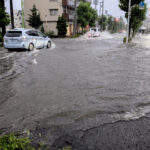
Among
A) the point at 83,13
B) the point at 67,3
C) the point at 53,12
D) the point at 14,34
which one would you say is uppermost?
the point at 67,3

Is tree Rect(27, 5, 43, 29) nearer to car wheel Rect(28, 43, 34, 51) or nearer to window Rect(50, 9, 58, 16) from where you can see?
window Rect(50, 9, 58, 16)

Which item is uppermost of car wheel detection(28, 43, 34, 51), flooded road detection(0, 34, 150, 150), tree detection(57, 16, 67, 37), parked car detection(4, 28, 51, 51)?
tree detection(57, 16, 67, 37)

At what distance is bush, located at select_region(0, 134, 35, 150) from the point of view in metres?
2.66

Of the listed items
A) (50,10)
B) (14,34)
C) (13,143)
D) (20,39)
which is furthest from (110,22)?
(13,143)

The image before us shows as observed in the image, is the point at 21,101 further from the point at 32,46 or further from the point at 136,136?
the point at 32,46

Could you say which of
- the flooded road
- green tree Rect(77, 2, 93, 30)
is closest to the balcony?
green tree Rect(77, 2, 93, 30)

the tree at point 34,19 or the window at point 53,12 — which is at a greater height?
the window at point 53,12

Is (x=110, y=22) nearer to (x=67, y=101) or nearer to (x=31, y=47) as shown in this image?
(x=31, y=47)

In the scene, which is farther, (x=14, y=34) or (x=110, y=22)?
(x=110, y=22)

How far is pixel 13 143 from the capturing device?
2.76 m

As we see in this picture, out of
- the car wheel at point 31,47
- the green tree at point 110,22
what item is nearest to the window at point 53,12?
the car wheel at point 31,47

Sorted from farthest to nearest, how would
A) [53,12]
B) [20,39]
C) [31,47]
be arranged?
1. [53,12]
2. [31,47]
3. [20,39]

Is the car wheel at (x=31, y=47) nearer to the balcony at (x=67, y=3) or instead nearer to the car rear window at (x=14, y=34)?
the car rear window at (x=14, y=34)

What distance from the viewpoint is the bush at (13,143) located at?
2.66m
